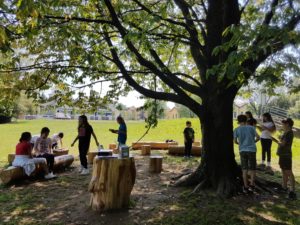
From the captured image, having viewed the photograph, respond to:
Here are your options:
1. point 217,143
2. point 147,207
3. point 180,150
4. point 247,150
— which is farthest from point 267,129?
point 180,150

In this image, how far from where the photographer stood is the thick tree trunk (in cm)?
766

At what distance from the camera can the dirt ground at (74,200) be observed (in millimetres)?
5957

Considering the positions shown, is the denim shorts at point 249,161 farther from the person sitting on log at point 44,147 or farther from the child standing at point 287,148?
the person sitting on log at point 44,147

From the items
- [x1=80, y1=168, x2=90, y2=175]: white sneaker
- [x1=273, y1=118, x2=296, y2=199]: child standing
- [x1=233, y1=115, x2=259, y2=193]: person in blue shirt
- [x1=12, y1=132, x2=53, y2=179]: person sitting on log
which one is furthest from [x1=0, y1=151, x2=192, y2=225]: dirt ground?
[x1=273, y1=118, x2=296, y2=199]: child standing

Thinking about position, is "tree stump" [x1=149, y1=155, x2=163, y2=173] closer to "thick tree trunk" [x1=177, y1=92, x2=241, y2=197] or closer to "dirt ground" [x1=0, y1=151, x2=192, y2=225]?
"dirt ground" [x1=0, y1=151, x2=192, y2=225]

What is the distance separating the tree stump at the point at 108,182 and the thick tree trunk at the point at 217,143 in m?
2.14

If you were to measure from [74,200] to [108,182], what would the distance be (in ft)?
4.74

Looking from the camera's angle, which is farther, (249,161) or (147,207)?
(249,161)

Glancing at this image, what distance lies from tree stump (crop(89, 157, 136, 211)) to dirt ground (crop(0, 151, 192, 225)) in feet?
0.59

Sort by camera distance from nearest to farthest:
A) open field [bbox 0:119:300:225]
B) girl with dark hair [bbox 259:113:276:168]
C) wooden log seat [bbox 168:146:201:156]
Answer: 1. open field [bbox 0:119:300:225]
2. girl with dark hair [bbox 259:113:276:168]
3. wooden log seat [bbox 168:146:201:156]

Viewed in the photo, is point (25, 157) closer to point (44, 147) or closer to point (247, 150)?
point (44, 147)

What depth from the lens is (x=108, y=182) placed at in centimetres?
610

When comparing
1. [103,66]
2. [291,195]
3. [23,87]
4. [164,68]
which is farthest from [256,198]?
[23,87]

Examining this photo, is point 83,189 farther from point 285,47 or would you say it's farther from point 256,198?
point 285,47
